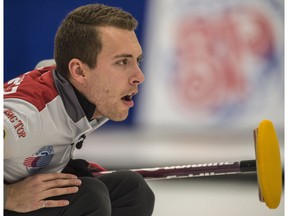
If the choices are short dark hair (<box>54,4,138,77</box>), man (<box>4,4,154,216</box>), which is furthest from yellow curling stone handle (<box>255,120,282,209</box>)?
short dark hair (<box>54,4,138,77</box>)

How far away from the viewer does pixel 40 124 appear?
43.1 inches

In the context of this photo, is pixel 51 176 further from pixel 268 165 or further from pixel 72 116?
pixel 268 165

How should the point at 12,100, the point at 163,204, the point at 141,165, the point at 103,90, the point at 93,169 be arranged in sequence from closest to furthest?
the point at 12,100 → the point at 103,90 → the point at 93,169 → the point at 163,204 → the point at 141,165

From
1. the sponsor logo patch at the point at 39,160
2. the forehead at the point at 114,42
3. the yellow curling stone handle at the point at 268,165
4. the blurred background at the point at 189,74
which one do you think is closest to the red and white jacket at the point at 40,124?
the sponsor logo patch at the point at 39,160

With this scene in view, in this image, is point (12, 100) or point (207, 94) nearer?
point (12, 100)

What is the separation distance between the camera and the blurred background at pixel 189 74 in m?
1.81

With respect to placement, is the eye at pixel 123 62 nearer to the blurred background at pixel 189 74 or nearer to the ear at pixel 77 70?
the ear at pixel 77 70

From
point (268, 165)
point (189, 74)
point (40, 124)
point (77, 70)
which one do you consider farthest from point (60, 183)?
point (189, 74)

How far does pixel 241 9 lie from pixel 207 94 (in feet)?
1.00

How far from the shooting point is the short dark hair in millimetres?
1225

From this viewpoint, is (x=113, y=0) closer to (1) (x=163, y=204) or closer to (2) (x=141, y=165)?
(2) (x=141, y=165)

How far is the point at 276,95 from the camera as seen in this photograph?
5.90 ft

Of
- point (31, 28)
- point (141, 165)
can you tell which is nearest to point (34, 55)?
point (31, 28)

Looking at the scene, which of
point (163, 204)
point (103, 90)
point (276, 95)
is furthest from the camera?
point (276, 95)
